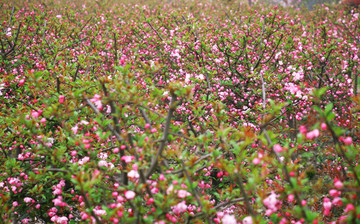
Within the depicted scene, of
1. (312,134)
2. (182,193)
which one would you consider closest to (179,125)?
(182,193)

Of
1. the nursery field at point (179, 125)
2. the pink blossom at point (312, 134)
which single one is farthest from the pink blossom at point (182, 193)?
the pink blossom at point (312, 134)

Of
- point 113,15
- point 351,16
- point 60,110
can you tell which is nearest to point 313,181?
point 60,110

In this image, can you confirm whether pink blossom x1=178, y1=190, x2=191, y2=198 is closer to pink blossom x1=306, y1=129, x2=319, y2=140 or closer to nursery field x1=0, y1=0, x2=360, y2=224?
nursery field x1=0, y1=0, x2=360, y2=224

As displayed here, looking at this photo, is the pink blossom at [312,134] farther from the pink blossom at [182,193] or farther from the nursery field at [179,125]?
the pink blossom at [182,193]

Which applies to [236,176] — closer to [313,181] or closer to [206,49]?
[206,49]

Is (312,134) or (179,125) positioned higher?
(179,125)

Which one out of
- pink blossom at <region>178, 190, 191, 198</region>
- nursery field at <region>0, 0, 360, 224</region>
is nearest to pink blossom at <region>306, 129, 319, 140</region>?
nursery field at <region>0, 0, 360, 224</region>

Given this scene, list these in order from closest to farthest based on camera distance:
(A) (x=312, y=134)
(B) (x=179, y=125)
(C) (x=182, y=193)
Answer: (A) (x=312, y=134), (C) (x=182, y=193), (B) (x=179, y=125)

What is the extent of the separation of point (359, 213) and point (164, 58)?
7311 mm

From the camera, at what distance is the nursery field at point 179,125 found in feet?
7.07

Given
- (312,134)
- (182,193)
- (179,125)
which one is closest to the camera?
(312,134)

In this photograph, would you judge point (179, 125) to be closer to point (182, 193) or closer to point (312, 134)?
point (182, 193)

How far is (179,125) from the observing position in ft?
10.6

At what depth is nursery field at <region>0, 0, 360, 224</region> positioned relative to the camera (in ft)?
7.07
